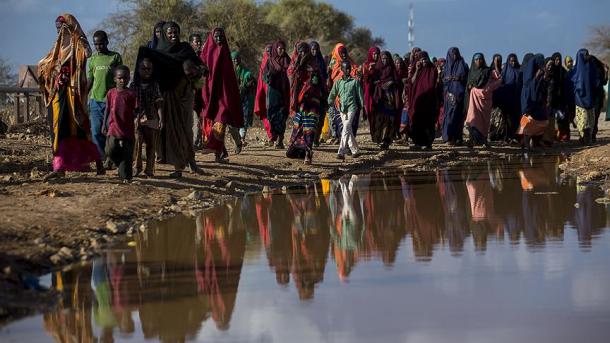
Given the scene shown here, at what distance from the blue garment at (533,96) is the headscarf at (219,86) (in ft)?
24.0

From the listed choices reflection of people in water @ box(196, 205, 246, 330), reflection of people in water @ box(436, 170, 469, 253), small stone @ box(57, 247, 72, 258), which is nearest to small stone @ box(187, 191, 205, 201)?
reflection of people in water @ box(196, 205, 246, 330)

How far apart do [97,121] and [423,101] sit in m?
9.43

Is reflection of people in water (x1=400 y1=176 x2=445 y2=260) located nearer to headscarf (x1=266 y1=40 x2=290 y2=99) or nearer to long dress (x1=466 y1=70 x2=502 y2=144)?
headscarf (x1=266 y1=40 x2=290 y2=99)

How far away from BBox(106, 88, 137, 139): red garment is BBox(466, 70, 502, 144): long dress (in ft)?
35.8

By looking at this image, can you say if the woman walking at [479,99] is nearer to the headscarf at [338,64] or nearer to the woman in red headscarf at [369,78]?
the woman in red headscarf at [369,78]

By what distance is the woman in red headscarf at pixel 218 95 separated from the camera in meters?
17.4

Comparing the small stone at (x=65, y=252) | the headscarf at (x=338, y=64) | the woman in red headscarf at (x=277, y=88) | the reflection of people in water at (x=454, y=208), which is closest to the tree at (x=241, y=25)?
the headscarf at (x=338, y=64)

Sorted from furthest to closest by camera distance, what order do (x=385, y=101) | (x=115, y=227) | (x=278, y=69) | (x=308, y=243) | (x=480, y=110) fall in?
1. (x=480, y=110)
2. (x=385, y=101)
3. (x=278, y=69)
4. (x=115, y=227)
5. (x=308, y=243)

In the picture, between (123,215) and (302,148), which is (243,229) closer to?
(123,215)

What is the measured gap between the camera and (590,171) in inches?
645

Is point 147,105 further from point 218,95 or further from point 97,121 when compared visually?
point 218,95

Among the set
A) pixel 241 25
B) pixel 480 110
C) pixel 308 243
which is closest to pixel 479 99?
pixel 480 110

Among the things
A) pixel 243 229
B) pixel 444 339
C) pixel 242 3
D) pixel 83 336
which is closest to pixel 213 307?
pixel 83 336

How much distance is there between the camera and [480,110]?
23.8 meters
